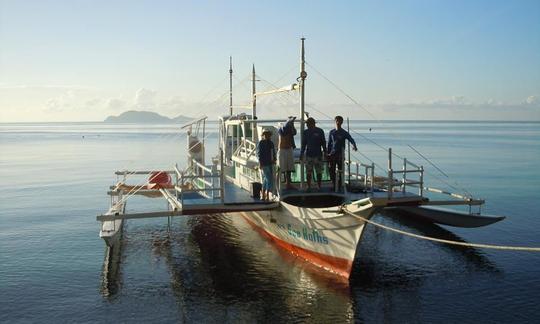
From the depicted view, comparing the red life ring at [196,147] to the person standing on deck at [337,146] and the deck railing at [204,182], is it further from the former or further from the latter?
the person standing on deck at [337,146]

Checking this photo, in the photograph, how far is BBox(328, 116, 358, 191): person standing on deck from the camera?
15984mm

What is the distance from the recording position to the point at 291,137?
16391 millimetres

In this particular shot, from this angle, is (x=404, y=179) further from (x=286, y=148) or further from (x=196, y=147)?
(x=196, y=147)

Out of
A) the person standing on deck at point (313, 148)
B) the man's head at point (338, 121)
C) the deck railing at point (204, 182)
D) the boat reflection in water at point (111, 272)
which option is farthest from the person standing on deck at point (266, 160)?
the boat reflection in water at point (111, 272)

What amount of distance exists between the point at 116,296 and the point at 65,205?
55.2ft

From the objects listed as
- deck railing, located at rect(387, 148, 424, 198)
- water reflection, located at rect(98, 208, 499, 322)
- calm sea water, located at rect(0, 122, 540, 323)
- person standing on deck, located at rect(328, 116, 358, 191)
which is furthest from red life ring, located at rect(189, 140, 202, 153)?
deck railing, located at rect(387, 148, 424, 198)

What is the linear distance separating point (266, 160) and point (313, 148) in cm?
172

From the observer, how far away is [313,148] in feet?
54.1

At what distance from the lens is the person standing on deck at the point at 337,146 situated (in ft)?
52.4

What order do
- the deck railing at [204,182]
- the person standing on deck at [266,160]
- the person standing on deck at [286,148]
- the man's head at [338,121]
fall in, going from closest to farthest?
the deck railing at [204,182] → the person standing on deck at [266,160] → the man's head at [338,121] → the person standing on deck at [286,148]

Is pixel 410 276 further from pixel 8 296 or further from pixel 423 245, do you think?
pixel 8 296

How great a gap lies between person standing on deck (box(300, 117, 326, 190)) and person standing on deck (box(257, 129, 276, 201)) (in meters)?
1.16

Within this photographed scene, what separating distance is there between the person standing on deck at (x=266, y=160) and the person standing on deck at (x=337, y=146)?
6.28 feet

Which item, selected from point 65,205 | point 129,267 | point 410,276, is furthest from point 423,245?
point 65,205
